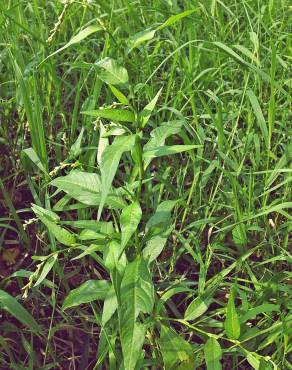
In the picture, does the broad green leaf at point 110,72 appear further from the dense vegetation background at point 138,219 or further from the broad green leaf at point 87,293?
the broad green leaf at point 87,293

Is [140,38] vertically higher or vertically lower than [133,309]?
higher

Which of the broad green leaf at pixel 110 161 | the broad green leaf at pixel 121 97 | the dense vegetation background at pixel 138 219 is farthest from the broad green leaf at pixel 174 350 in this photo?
the broad green leaf at pixel 121 97

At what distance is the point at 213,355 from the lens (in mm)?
1179

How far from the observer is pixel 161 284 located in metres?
1.47

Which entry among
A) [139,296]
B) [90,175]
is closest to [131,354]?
[139,296]

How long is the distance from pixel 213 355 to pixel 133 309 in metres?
0.20

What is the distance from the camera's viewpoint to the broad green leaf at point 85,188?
1232 millimetres

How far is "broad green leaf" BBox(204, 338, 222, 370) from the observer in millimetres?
1165

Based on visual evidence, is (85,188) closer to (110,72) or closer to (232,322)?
(110,72)

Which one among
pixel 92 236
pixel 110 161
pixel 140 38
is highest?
pixel 140 38

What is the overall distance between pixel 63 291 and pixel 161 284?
0.83 ft

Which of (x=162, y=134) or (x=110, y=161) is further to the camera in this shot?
(x=162, y=134)

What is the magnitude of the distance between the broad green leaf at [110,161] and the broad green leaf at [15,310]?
0.43 metres

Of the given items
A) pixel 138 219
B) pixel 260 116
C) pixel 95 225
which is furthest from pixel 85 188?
pixel 260 116
